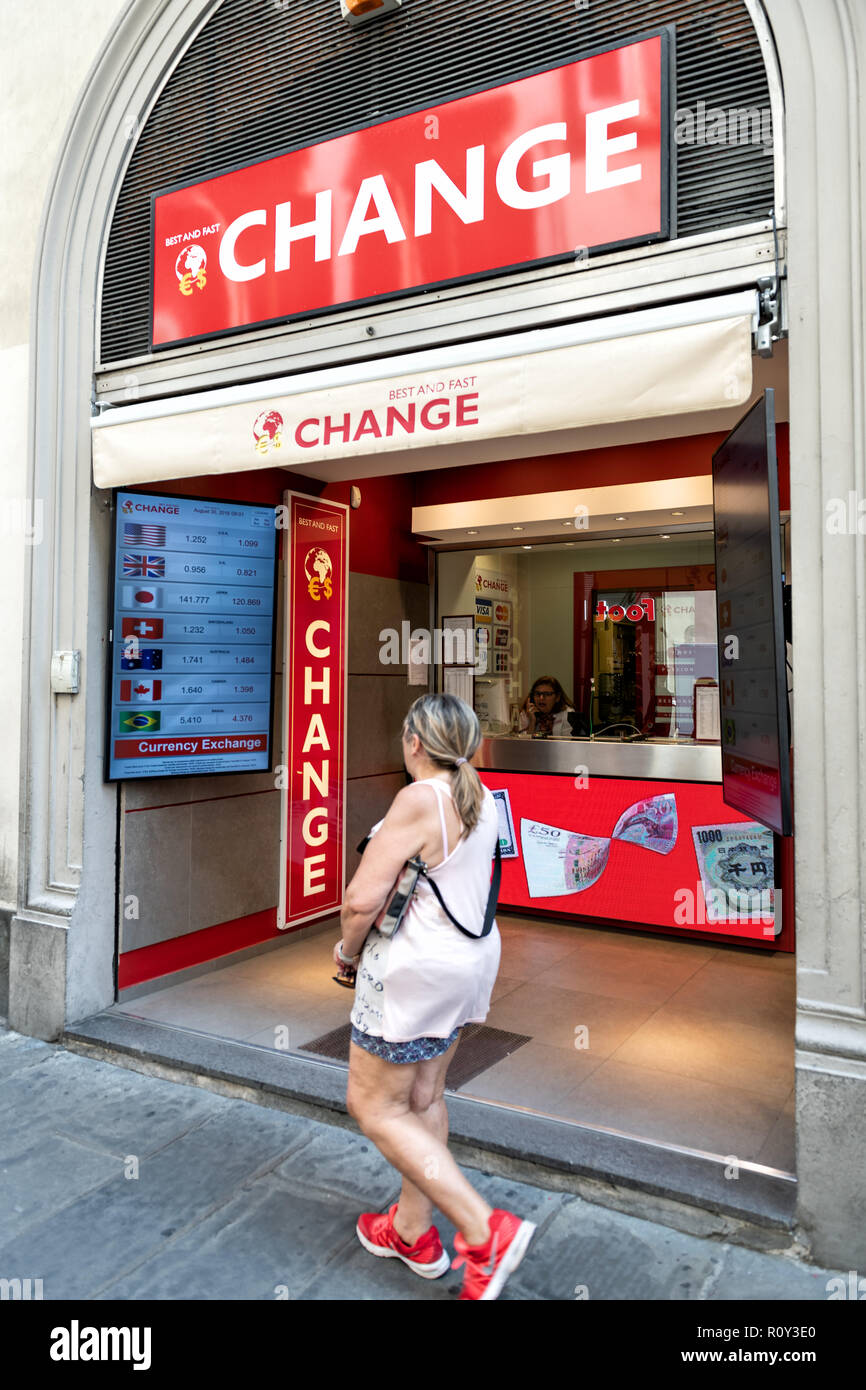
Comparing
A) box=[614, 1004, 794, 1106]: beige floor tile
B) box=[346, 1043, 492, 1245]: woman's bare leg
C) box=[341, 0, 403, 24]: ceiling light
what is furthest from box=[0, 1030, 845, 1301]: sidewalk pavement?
box=[341, 0, 403, 24]: ceiling light

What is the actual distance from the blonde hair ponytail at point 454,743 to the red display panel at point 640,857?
353cm

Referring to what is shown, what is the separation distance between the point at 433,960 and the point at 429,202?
10.0 feet

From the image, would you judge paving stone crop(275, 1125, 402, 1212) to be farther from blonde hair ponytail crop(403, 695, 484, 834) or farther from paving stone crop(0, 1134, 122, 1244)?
blonde hair ponytail crop(403, 695, 484, 834)

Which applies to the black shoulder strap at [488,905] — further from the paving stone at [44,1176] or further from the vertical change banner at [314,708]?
the vertical change banner at [314,708]

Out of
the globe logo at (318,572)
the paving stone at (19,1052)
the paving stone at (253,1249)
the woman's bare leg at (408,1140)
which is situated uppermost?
the globe logo at (318,572)

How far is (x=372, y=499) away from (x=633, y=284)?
141 inches

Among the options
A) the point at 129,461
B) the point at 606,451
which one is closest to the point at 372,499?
the point at 606,451

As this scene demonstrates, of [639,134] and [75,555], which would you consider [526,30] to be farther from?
[75,555]

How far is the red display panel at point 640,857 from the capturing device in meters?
5.77

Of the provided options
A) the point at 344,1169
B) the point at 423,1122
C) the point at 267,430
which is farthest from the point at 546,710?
the point at 423,1122

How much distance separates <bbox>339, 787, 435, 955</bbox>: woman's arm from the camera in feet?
8.44

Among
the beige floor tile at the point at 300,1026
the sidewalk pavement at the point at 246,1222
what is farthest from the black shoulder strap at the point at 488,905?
the beige floor tile at the point at 300,1026

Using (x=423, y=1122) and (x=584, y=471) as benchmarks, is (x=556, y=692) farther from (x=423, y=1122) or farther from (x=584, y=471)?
(x=423, y=1122)

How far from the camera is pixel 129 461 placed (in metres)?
4.53
